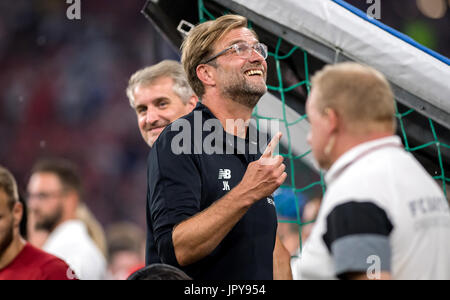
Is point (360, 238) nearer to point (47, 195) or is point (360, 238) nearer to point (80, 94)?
point (47, 195)

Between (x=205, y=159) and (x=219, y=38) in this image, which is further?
(x=219, y=38)

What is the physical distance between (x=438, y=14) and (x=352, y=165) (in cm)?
872

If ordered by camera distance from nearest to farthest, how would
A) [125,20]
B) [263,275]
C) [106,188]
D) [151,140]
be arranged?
[263,275] → [151,140] → [106,188] → [125,20]

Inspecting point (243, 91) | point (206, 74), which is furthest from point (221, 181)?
point (206, 74)

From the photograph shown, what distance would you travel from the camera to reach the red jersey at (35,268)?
2342 millimetres

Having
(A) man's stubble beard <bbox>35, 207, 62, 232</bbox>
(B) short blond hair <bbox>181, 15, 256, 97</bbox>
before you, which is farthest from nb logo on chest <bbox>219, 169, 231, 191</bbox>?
(A) man's stubble beard <bbox>35, 207, 62, 232</bbox>

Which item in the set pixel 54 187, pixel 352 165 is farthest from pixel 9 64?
pixel 352 165

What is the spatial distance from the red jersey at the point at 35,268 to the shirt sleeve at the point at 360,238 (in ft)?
4.61

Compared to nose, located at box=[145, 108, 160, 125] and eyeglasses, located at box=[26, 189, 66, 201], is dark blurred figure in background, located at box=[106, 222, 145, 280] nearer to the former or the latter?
eyeglasses, located at box=[26, 189, 66, 201]

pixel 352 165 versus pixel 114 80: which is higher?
pixel 114 80

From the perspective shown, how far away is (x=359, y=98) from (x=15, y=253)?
167cm

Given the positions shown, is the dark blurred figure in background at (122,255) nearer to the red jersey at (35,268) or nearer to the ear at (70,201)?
the ear at (70,201)
